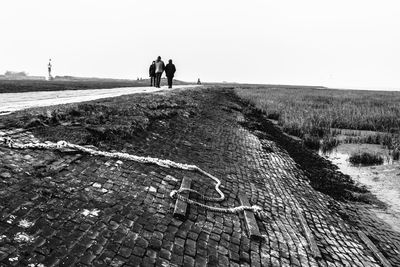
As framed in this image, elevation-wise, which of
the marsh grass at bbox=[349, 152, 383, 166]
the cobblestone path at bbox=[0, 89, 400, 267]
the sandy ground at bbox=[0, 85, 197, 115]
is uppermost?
the sandy ground at bbox=[0, 85, 197, 115]

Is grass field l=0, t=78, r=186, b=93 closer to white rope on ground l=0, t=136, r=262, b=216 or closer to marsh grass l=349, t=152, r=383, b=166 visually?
white rope on ground l=0, t=136, r=262, b=216

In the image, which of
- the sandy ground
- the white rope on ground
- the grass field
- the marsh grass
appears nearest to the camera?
the white rope on ground

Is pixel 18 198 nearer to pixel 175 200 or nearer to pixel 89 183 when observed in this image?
pixel 89 183

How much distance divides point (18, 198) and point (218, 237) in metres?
2.39

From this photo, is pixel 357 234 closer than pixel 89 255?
No

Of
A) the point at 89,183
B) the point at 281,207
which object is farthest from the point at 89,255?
the point at 281,207

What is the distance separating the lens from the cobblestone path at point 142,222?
3.28m

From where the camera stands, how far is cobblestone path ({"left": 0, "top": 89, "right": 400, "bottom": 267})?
3281 millimetres

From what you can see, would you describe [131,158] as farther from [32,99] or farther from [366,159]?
[366,159]

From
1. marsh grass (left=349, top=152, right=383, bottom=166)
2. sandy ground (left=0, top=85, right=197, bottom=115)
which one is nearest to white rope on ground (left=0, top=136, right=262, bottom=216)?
sandy ground (left=0, top=85, right=197, bottom=115)

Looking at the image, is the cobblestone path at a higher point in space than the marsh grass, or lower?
higher

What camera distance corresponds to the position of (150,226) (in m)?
4.02

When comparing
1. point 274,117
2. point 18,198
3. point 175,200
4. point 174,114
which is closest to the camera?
point 18,198

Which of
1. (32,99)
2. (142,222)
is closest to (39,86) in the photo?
(32,99)
